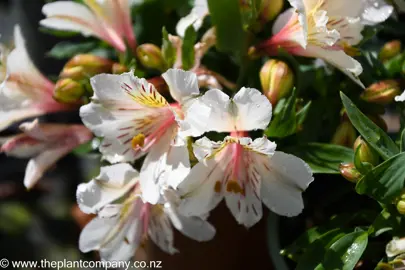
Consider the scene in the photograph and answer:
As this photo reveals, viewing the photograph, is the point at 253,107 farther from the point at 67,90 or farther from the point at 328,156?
the point at 67,90

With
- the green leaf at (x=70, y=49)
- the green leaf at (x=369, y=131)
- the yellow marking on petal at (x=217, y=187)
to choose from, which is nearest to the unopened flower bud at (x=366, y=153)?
the green leaf at (x=369, y=131)

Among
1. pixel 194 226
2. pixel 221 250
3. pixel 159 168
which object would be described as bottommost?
pixel 221 250

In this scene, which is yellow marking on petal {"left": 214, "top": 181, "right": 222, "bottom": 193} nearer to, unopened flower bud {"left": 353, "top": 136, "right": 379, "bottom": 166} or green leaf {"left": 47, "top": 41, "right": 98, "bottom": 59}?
unopened flower bud {"left": 353, "top": 136, "right": 379, "bottom": 166}

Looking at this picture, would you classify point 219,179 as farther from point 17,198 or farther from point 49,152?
point 17,198

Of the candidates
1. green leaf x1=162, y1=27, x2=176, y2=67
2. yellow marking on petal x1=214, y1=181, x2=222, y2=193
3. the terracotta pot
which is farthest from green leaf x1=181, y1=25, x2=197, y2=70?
the terracotta pot

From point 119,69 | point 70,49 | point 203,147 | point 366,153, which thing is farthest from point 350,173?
point 70,49
